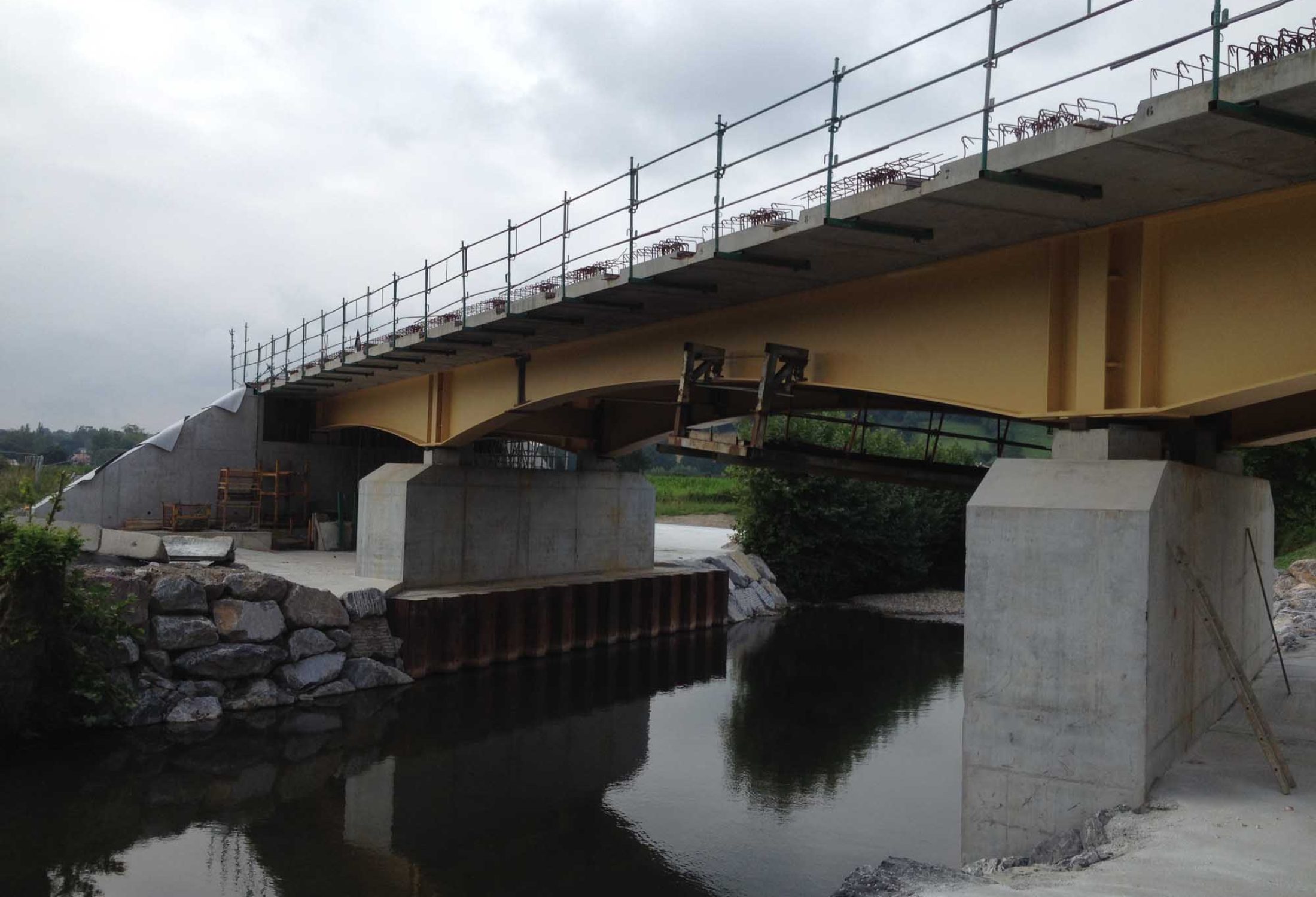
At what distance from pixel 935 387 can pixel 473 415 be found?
484 inches

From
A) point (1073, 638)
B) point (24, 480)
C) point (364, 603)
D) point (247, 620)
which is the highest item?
point (24, 480)

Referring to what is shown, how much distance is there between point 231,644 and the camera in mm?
17031

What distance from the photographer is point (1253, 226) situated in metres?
8.51

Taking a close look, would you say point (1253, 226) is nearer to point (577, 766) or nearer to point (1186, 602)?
point (1186, 602)

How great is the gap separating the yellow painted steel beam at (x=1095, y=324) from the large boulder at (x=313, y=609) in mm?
8535

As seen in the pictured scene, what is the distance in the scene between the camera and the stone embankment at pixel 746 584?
1125 inches

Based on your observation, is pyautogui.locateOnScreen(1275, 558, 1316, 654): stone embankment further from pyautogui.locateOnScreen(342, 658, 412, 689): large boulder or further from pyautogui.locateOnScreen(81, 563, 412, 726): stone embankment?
pyautogui.locateOnScreen(81, 563, 412, 726): stone embankment

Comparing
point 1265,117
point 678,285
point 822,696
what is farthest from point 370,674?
point 1265,117

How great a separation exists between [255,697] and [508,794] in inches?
233

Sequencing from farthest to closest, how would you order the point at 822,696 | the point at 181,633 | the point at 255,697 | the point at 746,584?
the point at 746,584 < the point at 822,696 < the point at 255,697 < the point at 181,633

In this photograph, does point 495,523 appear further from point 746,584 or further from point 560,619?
point 746,584

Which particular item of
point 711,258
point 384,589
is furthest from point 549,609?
point 711,258

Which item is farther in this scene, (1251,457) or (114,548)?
(1251,457)

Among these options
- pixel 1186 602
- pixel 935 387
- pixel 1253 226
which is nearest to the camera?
pixel 1253 226
